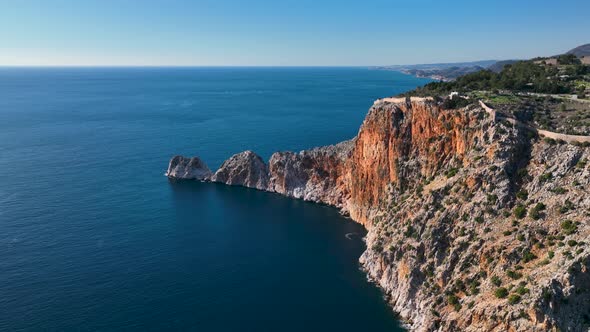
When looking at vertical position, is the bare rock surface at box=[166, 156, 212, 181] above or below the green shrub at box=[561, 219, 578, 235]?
below

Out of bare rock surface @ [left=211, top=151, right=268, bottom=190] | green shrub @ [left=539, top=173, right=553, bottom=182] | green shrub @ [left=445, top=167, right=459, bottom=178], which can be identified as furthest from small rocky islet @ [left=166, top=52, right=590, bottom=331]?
bare rock surface @ [left=211, top=151, right=268, bottom=190]

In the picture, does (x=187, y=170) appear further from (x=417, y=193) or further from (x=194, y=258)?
(x=417, y=193)

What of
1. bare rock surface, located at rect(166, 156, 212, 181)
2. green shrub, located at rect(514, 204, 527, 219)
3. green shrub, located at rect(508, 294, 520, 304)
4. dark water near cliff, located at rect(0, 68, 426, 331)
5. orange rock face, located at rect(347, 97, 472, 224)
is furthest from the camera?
bare rock surface, located at rect(166, 156, 212, 181)

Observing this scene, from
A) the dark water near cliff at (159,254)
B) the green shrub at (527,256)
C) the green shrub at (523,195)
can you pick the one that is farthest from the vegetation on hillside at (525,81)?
the green shrub at (527,256)

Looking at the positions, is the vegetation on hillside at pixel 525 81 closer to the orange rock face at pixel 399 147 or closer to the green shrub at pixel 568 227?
the orange rock face at pixel 399 147

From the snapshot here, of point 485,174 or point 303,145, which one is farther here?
point 303,145

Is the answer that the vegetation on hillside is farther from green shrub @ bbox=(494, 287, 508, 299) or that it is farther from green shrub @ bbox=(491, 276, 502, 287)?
green shrub @ bbox=(494, 287, 508, 299)

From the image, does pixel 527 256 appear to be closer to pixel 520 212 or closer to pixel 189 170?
pixel 520 212

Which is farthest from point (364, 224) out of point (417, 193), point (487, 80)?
point (487, 80)
